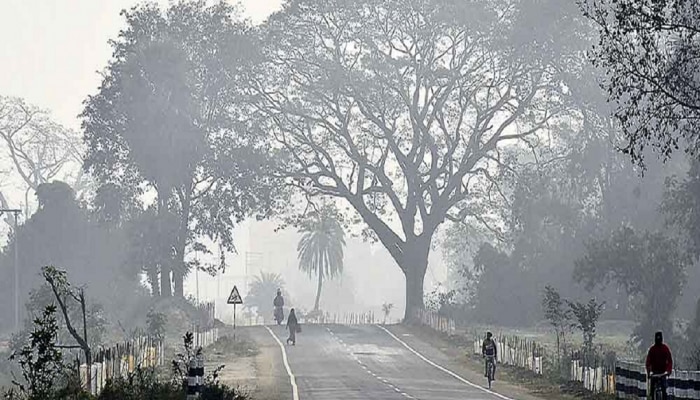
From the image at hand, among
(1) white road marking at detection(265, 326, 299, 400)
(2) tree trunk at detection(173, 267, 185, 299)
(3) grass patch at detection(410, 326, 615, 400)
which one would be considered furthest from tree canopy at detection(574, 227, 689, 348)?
(2) tree trunk at detection(173, 267, 185, 299)

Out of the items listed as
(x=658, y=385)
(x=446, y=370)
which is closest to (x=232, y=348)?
(x=446, y=370)

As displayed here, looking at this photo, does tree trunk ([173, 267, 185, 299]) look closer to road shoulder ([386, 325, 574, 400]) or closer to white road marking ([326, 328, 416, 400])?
road shoulder ([386, 325, 574, 400])

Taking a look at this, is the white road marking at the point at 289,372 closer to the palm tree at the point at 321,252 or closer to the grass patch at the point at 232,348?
the grass patch at the point at 232,348

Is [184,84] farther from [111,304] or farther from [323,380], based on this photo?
[323,380]

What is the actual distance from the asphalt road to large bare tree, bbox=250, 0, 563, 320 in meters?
10.8

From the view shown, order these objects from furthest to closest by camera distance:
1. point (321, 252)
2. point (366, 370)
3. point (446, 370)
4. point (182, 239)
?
1. point (321, 252)
2. point (182, 239)
3. point (446, 370)
4. point (366, 370)

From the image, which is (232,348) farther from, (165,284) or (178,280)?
(165,284)

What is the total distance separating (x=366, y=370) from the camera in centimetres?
4719

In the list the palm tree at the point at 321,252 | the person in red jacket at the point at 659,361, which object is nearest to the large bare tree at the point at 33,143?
the palm tree at the point at 321,252

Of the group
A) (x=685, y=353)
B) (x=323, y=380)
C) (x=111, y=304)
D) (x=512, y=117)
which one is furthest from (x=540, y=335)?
(x=111, y=304)

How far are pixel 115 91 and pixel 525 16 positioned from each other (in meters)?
24.1

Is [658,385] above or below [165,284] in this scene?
below

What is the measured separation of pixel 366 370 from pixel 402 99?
3350cm

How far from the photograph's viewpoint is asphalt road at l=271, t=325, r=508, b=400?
36000 millimetres
